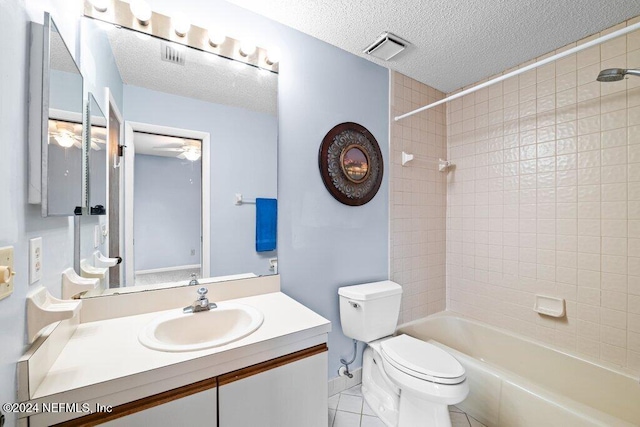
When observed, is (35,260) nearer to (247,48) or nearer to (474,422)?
(247,48)

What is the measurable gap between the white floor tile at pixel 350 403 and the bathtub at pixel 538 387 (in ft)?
1.86

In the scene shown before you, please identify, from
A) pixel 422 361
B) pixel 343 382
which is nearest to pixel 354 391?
pixel 343 382

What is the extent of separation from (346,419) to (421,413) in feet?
1.53

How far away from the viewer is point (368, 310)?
1660 millimetres

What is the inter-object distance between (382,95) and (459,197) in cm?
113

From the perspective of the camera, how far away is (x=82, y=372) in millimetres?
743

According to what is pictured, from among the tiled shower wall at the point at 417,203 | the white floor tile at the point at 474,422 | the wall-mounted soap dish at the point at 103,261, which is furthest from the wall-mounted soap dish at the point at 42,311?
the white floor tile at the point at 474,422

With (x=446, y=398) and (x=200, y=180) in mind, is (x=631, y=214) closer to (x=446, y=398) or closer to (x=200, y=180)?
(x=446, y=398)

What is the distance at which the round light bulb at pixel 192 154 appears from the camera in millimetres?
1325

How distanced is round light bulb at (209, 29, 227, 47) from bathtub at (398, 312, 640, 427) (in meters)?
2.22

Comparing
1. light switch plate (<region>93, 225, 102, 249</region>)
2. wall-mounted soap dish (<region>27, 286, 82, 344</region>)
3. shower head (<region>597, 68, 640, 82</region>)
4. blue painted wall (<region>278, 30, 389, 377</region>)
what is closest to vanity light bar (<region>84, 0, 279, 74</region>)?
blue painted wall (<region>278, 30, 389, 377</region>)

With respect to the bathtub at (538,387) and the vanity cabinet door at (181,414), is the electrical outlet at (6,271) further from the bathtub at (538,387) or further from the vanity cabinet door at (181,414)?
the bathtub at (538,387)

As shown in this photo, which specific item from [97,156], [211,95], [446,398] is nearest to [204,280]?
[97,156]

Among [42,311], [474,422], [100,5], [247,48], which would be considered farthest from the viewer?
[474,422]
